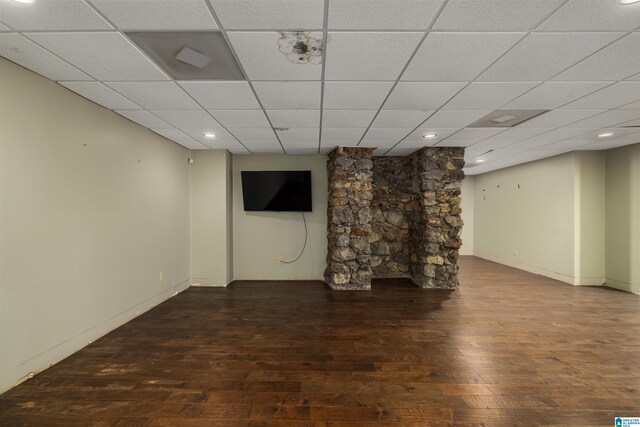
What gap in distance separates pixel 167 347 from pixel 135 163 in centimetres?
223

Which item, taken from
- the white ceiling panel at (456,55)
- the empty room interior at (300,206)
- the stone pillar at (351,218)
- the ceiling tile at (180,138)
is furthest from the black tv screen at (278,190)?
the white ceiling panel at (456,55)

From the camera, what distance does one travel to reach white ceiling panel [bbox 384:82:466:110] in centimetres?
220

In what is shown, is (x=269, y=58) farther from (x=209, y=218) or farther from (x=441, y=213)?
(x=441, y=213)

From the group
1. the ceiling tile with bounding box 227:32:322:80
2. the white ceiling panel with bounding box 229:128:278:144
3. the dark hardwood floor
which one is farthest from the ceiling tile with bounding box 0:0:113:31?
the dark hardwood floor

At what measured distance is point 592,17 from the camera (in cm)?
145

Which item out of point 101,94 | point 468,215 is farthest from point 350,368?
point 468,215

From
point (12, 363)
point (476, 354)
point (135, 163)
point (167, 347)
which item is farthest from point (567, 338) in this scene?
point (135, 163)

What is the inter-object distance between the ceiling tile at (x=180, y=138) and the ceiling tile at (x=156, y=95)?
31.6 inches

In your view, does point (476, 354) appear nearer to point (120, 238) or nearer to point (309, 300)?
point (309, 300)

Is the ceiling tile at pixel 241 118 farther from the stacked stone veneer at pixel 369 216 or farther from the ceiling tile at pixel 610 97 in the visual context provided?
the ceiling tile at pixel 610 97

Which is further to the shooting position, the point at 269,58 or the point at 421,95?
the point at 421,95

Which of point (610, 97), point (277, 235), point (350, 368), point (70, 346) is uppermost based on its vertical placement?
point (610, 97)

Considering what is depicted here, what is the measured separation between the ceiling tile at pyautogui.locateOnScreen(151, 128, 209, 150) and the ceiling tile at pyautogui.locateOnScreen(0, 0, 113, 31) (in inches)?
74.7

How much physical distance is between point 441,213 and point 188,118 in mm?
4149
